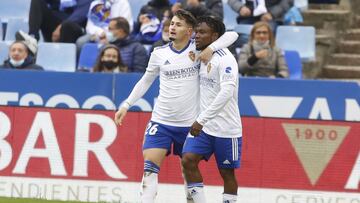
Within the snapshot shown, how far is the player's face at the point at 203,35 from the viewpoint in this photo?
1093cm

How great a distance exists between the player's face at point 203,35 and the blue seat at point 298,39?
5916 millimetres

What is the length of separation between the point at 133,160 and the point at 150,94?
1009 mm

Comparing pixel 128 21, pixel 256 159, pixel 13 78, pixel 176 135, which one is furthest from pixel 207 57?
pixel 128 21

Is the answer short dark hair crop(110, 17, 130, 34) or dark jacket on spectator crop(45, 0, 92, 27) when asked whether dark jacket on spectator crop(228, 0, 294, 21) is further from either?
dark jacket on spectator crop(45, 0, 92, 27)

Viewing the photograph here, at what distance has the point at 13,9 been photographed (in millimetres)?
18594

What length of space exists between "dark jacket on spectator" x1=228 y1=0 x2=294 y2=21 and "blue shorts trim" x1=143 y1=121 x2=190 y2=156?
638 centimetres

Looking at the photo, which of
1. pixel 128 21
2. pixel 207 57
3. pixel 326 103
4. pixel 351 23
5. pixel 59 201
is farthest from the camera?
pixel 351 23

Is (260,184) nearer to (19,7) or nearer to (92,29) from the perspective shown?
(92,29)

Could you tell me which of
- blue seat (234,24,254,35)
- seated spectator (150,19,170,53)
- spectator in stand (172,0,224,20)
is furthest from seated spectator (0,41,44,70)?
blue seat (234,24,254,35)

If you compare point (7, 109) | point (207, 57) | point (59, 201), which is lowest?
point (59, 201)

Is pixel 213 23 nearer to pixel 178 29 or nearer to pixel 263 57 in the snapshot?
pixel 178 29

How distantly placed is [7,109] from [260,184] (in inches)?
120

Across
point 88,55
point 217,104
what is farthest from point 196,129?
point 88,55

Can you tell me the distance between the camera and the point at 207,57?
35.5ft
